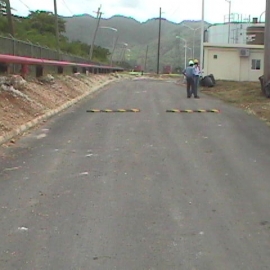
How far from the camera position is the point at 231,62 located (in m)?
44.0

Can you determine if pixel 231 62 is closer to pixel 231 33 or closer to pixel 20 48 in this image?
pixel 231 33

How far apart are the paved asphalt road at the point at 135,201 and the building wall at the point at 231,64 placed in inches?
1290

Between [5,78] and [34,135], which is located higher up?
[5,78]

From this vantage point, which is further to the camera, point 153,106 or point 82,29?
point 82,29

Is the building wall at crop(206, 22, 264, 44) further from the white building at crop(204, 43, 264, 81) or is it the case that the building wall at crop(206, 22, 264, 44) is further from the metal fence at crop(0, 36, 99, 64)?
the metal fence at crop(0, 36, 99, 64)

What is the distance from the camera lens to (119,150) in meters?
9.94

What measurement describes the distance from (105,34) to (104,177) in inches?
6456

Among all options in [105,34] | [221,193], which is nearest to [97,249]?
[221,193]

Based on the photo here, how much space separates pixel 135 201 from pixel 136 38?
18378cm

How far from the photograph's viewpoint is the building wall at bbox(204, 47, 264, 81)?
43.7 metres

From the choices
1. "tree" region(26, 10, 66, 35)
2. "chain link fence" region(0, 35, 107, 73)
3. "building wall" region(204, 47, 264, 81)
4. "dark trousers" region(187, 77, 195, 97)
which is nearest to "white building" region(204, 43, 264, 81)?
"building wall" region(204, 47, 264, 81)

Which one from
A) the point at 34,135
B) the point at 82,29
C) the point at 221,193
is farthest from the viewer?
the point at 82,29

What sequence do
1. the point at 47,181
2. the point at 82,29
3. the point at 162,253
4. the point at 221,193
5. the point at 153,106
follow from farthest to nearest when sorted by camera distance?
the point at 82,29
the point at 153,106
the point at 47,181
the point at 221,193
the point at 162,253

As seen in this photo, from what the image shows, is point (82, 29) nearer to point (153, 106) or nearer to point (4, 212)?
point (153, 106)
